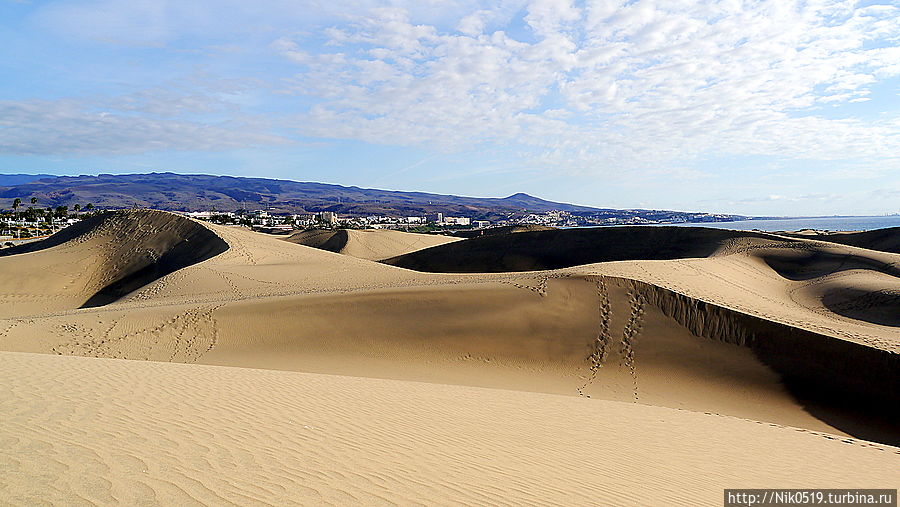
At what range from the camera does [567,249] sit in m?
34.2

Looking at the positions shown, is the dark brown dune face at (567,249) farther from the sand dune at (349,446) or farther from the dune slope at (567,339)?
the sand dune at (349,446)

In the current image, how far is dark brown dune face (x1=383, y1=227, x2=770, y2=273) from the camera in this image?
32156 millimetres

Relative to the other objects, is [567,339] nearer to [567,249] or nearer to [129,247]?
[567,249]

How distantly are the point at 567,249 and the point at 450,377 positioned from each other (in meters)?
22.5

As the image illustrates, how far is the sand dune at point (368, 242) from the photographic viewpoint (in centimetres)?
5081

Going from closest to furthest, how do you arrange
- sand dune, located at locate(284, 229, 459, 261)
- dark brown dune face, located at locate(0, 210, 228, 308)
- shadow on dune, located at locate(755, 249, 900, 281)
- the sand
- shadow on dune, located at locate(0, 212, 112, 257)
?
1. the sand
2. shadow on dune, located at locate(755, 249, 900, 281)
3. dark brown dune face, located at locate(0, 210, 228, 308)
4. shadow on dune, located at locate(0, 212, 112, 257)
5. sand dune, located at locate(284, 229, 459, 261)

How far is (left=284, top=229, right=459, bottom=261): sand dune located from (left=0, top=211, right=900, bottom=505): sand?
19626 mm

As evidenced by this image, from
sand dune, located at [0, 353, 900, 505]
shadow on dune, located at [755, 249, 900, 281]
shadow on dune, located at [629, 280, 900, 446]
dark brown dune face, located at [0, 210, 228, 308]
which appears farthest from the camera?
dark brown dune face, located at [0, 210, 228, 308]

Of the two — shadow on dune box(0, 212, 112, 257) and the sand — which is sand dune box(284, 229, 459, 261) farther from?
the sand

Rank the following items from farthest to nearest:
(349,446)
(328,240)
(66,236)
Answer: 1. (328,240)
2. (66,236)
3. (349,446)

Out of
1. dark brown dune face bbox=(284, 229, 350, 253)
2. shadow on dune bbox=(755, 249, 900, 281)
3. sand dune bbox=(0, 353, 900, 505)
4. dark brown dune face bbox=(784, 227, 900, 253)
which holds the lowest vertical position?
dark brown dune face bbox=(284, 229, 350, 253)

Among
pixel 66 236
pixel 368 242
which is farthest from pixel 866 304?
pixel 66 236

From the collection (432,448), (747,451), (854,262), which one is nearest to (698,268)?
(854,262)

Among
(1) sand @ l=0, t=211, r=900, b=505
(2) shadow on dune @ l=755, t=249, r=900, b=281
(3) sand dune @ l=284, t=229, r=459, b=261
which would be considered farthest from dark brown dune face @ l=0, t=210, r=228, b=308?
(2) shadow on dune @ l=755, t=249, r=900, b=281
